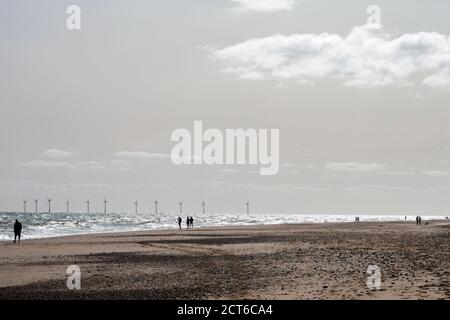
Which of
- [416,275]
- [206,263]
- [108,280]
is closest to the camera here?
[416,275]

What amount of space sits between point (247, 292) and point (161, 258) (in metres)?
15.8

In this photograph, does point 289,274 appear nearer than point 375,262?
Yes

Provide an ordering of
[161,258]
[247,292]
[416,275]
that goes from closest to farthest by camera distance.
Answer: [247,292], [416,275], [161,258]

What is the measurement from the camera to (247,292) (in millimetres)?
18672

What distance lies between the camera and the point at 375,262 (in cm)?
2669

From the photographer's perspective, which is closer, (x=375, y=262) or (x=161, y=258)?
(x=375, y=262)
